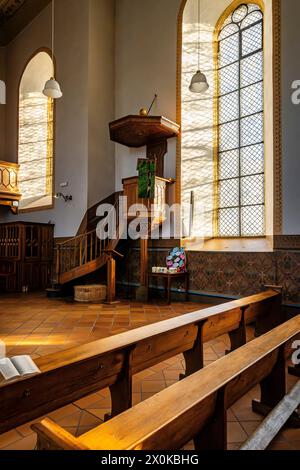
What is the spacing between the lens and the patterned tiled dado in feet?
15.9

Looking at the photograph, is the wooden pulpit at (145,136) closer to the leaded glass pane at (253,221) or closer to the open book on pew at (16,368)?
the leaded glass pane at (253,221)

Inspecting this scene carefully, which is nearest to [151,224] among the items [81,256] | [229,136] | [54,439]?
[81,256]

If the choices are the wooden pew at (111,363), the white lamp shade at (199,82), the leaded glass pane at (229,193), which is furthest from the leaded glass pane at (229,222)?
the wooden pew at (111,363)

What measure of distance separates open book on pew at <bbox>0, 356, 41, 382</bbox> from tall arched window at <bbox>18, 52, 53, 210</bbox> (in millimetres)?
8123

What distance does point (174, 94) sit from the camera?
6988 millimetres

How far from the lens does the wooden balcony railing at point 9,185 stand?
9086 millimetres

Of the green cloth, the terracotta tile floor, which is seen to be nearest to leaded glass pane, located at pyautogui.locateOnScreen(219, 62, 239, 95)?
the green cloth

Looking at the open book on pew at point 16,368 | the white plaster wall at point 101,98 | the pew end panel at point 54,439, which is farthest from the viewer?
the white plaster wall at point 101,98

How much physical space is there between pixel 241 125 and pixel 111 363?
5.88m

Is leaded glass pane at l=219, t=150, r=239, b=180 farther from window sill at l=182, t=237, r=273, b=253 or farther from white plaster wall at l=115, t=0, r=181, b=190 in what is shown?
window sill at l=182, t=237, r=273, b=253

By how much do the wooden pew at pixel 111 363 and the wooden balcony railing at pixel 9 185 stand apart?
8.17 meters

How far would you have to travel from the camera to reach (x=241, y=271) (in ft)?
18.4

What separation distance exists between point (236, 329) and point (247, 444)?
64.4 inches
